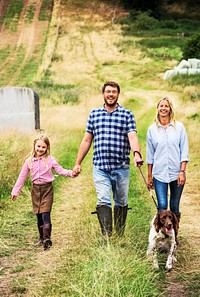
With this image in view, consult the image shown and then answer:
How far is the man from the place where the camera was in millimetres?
6398

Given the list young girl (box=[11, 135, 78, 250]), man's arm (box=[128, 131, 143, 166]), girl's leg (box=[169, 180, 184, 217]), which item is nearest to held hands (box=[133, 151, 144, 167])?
man's arm (box=[128, 131, 143, 166])

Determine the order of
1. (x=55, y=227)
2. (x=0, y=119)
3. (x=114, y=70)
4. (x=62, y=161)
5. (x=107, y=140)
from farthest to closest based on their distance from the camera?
1. (x=114, y=70)
2. (x=0, y=119)
3. (x=62, y=161)
4. (x=55, y=227)
5. (x=107, y=140)

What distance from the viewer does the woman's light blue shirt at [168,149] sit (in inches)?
260

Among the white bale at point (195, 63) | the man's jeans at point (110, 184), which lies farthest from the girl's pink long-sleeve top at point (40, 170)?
the white bale at point (195, 63)

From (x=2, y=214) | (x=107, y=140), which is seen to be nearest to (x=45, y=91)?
(x=2, y=214)

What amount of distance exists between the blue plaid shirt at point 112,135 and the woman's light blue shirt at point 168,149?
1.26 feet

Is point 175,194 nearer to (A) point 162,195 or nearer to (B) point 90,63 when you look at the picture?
(A) point 162,195

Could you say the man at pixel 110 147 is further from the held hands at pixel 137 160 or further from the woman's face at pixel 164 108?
the woman's face at pixel 164 108

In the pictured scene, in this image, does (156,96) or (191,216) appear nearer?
(191,216)

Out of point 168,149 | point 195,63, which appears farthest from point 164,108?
point 195,63

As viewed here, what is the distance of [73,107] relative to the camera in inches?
840

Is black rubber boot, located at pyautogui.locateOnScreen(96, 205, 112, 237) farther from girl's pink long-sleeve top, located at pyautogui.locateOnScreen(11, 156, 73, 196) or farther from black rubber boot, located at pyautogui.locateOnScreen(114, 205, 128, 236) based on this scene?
girl's pink long-sleeve top, located at pyautogui.locateOnScreen(11, 156, 73, 196)

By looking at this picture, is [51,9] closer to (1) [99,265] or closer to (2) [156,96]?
(2) [156,96]

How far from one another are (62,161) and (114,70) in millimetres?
25925
